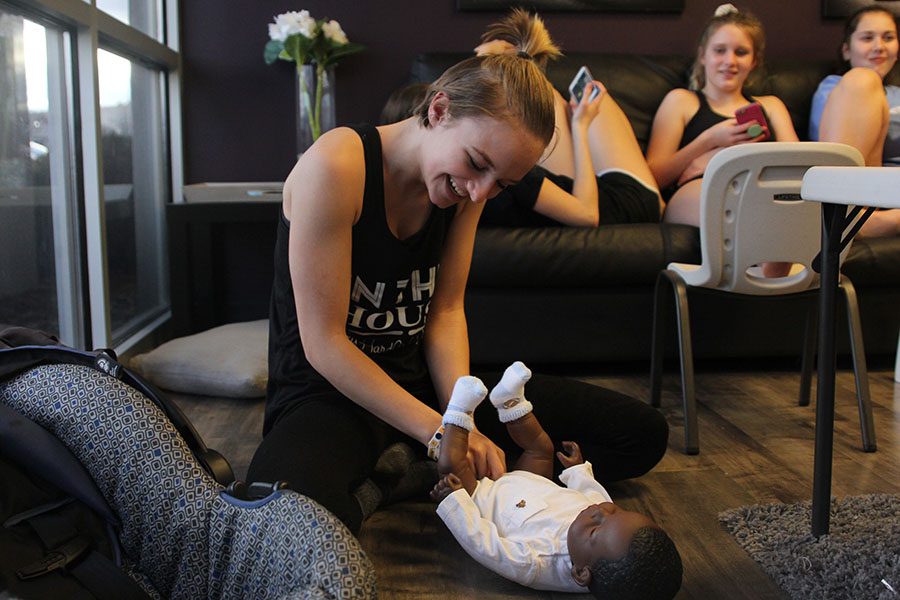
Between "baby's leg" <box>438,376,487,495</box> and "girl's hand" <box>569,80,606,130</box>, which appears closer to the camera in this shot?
"baby's leg" <box>438,376,487,495</box>

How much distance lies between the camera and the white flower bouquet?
3338mm

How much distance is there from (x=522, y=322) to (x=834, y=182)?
1.48m

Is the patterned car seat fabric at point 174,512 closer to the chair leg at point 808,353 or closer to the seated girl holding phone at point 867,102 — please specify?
the chair leg at point 808,353

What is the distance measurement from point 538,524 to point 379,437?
34 cm

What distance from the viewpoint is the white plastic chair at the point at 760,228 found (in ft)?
6.54

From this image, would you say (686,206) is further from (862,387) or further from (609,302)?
(862,387)

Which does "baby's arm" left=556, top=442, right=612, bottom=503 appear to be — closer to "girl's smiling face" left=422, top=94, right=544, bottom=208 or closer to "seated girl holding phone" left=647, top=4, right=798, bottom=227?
"girl's smiling face" left=422, top=94, right=544, bottom=208

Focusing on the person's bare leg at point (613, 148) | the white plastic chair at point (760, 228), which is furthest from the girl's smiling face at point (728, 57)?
the white plastic chair at point (760, 228)

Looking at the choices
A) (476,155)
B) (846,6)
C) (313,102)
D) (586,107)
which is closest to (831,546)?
(476,155)

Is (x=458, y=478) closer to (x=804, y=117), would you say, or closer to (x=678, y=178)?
(x=678, y=178)

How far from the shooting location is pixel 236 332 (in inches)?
114

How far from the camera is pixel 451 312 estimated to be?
5.64 ft

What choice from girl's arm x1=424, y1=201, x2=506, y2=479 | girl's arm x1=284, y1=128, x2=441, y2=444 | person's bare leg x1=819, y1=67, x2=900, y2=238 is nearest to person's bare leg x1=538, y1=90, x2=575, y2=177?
person's bare leg x1=819, y1=67, x2=900, y2=238

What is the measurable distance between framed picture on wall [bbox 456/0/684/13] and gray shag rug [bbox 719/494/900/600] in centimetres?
249
